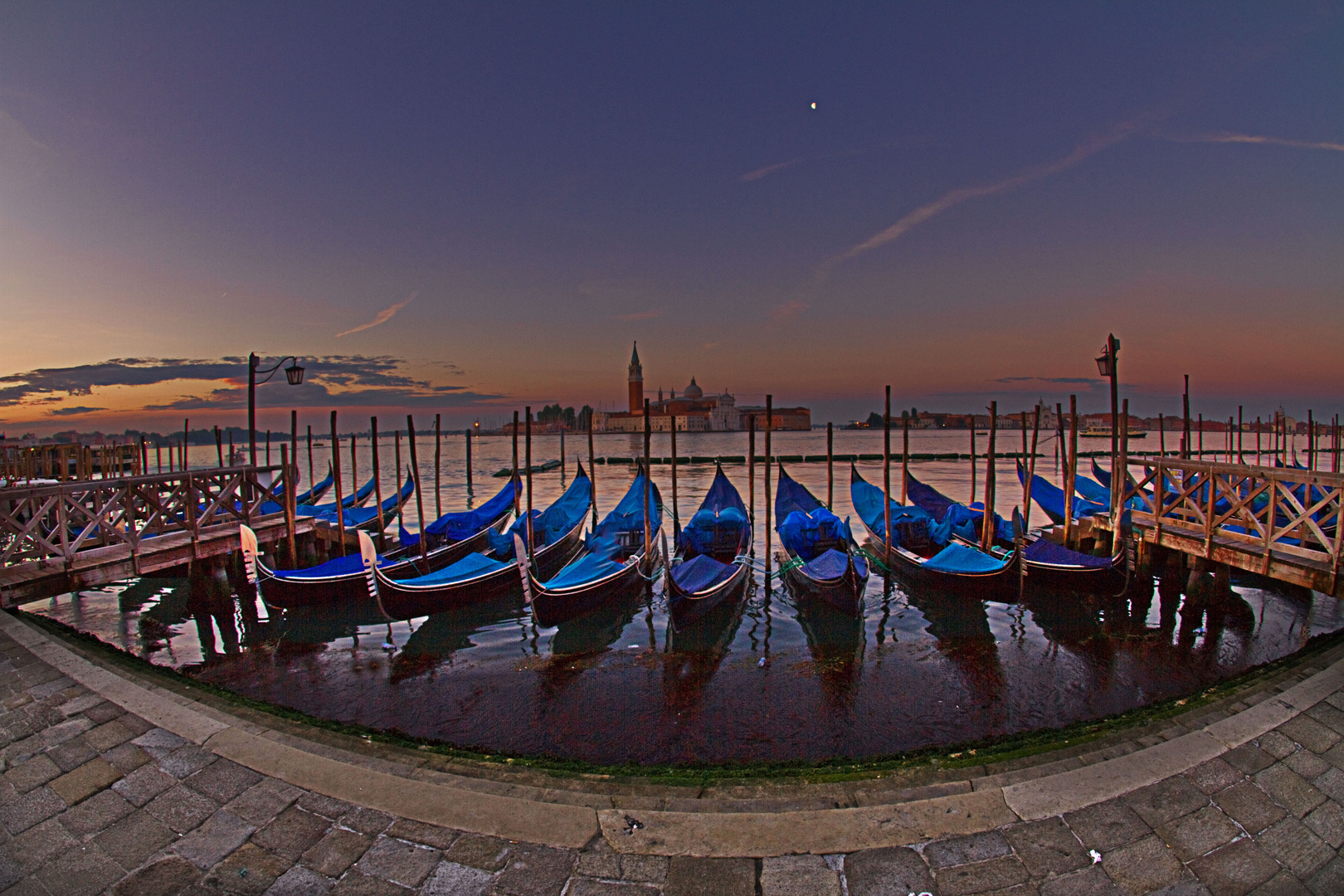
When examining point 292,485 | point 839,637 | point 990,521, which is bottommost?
point 839,637

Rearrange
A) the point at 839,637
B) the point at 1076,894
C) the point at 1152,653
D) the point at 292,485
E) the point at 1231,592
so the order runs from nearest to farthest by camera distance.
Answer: the point at 1076,894, the point at 1152,653, the point at 839,637, the point at 1231,592, the point at 292,485

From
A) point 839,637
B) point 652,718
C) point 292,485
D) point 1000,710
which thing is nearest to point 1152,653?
point 1000,710

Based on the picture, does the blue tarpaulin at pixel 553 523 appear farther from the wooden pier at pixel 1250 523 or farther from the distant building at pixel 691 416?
the distant building at pixel 691 416

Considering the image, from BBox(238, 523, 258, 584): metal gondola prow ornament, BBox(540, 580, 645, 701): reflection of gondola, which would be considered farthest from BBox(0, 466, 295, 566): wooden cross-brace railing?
BBox(540, 580, 645, 701): reflection of gondola

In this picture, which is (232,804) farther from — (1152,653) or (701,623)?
(1152,653)

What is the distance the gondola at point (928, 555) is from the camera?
8000mm

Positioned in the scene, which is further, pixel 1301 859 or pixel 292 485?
pixel 292 485

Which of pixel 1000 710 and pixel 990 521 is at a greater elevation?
pixel 990 521

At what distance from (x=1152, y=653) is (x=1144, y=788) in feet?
16.7

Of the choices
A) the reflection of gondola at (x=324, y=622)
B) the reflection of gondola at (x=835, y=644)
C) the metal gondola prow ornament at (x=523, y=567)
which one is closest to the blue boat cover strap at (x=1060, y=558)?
the reflection of gondola at (x=835, y=644)

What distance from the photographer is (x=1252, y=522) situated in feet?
23.0

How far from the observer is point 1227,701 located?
3924mm

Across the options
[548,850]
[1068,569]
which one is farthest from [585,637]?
[1068,569]

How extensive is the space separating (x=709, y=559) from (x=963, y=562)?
342 cm
